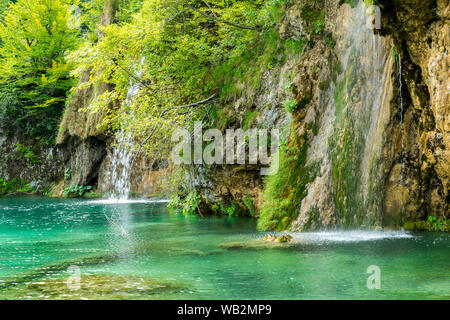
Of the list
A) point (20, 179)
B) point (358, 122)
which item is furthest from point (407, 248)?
point (20, 179)

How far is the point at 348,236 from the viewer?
29.0ft

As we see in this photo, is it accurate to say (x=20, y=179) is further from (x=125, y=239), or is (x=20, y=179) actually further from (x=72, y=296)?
(x=72, y=296)

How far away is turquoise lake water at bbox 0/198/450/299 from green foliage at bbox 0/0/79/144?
18.2 metres

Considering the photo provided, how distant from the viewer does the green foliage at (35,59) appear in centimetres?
2659

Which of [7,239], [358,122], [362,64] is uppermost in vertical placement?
[362,64]

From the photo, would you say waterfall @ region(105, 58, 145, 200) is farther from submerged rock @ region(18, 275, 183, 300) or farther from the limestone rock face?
submerged rock @ region(18, 275, 183, 300)

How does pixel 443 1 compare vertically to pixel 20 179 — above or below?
above

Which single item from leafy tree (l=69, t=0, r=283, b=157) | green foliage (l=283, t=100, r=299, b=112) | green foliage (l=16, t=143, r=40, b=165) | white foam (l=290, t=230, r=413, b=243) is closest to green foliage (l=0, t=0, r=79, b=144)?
green foliage (l=16, t=143, r=40, b=165)

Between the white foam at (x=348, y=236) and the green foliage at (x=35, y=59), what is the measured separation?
2121cm

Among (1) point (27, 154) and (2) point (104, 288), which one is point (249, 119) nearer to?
(2) point (104, 288)

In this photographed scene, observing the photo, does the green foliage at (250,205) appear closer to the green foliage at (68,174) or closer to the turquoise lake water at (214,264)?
the turquoise lake water at (214,264)

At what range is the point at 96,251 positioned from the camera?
8.23 m

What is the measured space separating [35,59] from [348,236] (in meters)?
24.0
